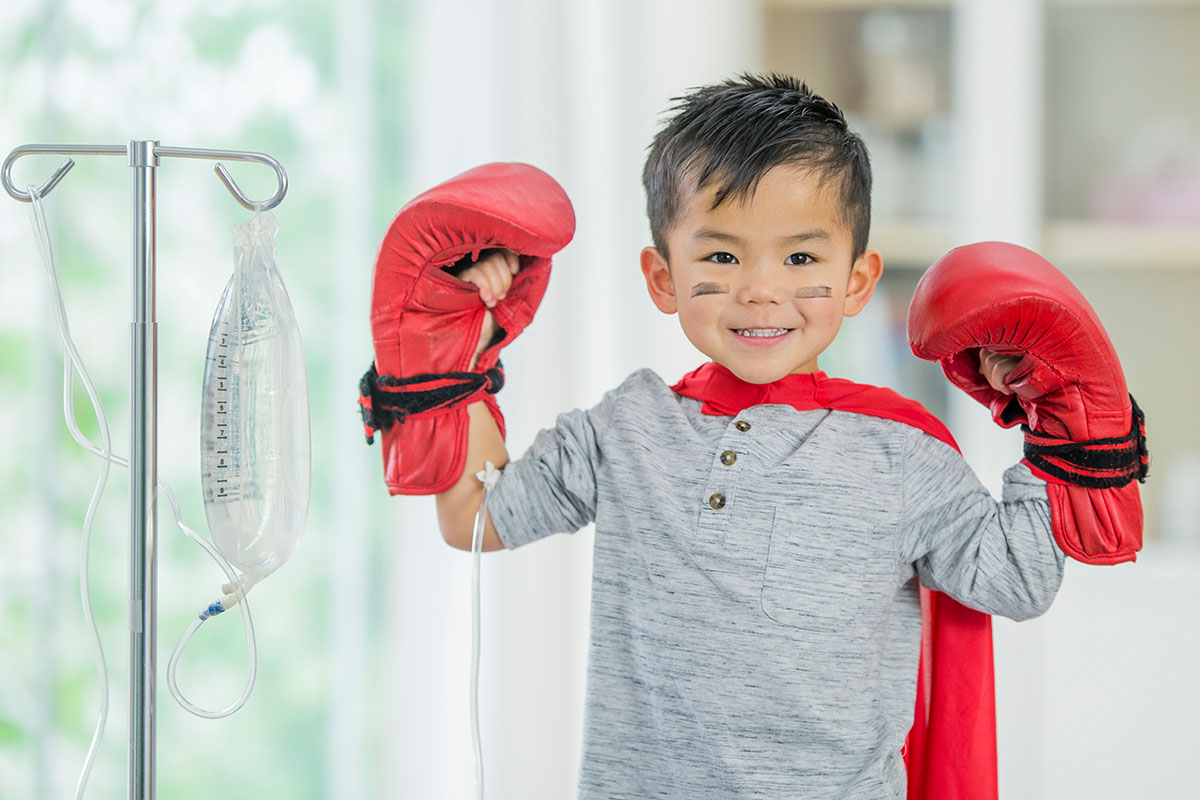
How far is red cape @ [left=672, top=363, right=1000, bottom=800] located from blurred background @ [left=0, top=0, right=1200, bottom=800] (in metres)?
0.83

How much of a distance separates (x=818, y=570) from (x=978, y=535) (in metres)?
0.13

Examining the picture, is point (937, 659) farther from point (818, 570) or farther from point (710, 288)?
point (710, 288)

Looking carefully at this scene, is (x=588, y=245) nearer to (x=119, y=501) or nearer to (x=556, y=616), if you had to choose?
(x=556, y=616)

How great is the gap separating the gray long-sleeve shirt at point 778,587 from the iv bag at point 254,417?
25 cm

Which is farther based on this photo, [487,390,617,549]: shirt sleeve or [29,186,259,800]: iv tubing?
[487,390,617,549]: shirt sleeve

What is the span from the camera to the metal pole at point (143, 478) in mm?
782

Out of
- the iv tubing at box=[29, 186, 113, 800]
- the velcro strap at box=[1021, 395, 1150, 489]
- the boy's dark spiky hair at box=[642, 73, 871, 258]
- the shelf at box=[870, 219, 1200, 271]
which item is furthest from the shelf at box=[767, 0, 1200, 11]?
the iv tubing at box=[29, 186, 113, 800]

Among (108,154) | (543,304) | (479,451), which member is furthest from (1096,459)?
(543,304)

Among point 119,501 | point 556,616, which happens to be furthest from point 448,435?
point 556,616

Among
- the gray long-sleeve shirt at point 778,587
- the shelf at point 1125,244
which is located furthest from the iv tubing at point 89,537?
the shelf at point 1125,244

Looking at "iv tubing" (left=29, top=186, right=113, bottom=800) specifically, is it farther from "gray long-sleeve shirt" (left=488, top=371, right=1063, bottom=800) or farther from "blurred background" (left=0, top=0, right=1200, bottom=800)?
"blurred background" (left=0, top=0, right=1200, bottom=800)

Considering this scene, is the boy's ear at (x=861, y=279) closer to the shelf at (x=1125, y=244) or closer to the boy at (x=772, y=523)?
the boy at (x=772, y=523)

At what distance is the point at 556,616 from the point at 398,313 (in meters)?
0.99

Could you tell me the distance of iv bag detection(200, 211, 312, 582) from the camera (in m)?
0.83
